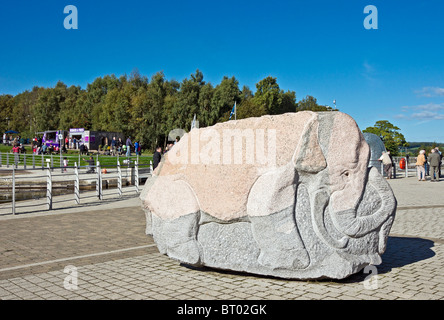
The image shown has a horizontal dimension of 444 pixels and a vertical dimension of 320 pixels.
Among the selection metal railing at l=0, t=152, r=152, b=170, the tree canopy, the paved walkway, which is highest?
the tree canopy

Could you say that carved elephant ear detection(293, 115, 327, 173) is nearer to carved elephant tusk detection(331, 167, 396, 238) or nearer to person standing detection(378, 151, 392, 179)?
carved elephant tusk detection(331, 167, 396, 238)

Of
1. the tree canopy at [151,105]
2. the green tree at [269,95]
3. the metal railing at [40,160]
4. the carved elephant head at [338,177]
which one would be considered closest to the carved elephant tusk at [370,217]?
the carved elephant head at [338,177]

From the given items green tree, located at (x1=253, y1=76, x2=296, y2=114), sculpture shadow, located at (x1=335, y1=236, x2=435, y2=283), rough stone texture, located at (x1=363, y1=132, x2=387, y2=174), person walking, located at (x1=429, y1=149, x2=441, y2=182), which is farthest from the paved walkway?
green tree, located at (x1=253, y1=76, x2=296, y2=114)

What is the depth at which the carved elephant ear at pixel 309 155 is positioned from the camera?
17.6ft

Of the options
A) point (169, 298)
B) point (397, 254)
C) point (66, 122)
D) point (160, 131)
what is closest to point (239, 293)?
point (169, 298)

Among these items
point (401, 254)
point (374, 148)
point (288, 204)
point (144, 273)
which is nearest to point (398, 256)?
point (401, 254)

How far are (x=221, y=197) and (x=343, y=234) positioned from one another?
1.74m

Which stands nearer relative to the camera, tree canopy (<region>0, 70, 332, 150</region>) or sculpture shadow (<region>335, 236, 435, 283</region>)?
sculpture shadow (<region>335, 236, 435, 283</region>)

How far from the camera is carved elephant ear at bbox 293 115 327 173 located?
536 cm

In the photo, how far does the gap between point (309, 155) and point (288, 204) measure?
740mm

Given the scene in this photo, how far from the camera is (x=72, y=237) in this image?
27.5 feet

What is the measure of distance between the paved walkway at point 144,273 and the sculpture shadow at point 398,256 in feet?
0.05

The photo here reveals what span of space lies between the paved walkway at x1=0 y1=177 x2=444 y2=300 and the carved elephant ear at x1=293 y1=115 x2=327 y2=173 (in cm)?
158

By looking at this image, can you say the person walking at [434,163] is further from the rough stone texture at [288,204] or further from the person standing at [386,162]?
the rough stone texture at [288,204]
